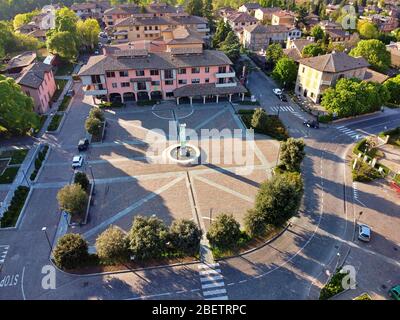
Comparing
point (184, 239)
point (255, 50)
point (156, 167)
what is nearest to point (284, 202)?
point (184, 239)

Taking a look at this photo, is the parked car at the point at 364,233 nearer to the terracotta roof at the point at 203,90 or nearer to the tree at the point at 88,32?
the terracotta roof at the point at 203,90

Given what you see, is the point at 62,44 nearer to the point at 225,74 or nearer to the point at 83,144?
the point at 83,144

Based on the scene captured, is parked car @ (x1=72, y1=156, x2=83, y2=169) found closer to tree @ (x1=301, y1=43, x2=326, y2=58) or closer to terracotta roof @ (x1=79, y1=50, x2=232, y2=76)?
terracotta roof @ (x1=79, y1=50, x2=232, y2=76)


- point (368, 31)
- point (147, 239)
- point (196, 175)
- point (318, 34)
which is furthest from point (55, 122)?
point (368, 31)

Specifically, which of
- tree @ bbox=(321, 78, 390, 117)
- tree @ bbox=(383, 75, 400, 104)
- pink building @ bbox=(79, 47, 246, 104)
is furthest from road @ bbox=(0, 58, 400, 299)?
tree @ bbox=(383, 75, 400, 104)

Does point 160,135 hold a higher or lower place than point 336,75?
lower

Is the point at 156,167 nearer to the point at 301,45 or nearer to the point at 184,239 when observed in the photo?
the point at 184,239
